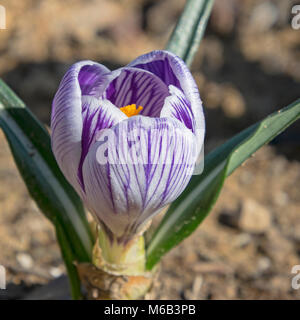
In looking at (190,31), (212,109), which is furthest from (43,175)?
(212,109)

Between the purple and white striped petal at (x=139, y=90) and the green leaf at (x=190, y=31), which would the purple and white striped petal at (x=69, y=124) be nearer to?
the purple and white striped petal at (x=139, y=90)

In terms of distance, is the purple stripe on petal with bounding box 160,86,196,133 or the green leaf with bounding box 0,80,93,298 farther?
the green leaf with bounding box 0,80,93,298

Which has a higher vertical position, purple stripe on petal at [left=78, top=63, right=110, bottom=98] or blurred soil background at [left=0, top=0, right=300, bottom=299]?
purple stripe on petal at [left=78, top=63, right=110, bottom=98]

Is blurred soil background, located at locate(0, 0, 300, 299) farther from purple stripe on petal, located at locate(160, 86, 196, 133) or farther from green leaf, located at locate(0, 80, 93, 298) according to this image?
purple stripe on petal, located at locate(160, 86, 196, 133)

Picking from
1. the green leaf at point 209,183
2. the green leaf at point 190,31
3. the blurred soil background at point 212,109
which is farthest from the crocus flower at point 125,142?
the blurred soil background at point 212,109

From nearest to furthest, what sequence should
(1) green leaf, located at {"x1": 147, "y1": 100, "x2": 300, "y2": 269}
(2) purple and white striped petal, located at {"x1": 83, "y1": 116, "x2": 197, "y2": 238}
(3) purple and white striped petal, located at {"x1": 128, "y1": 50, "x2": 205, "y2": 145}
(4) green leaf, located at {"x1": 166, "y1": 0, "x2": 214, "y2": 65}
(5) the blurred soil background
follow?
(2) purple and white striped petal, located at {"x1": 83, "y1": 116, "x2": 197, "y2": 238} → (3) purple and white striped petal, located at {"x1": 128, "y1": 50, "x2": 205, "y2": 145} → (1) green leaf, located at {"x1": 147, "y1": 100, "x2": 300, "y2": 269} → (4) green leaf, located at {"x1": 166, "y1": 0, "x2": 214, "y2": 65} → (5) the blurred soil background

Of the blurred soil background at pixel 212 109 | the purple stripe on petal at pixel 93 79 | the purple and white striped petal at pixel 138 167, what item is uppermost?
the purple stripe on petal at pixel 93 79

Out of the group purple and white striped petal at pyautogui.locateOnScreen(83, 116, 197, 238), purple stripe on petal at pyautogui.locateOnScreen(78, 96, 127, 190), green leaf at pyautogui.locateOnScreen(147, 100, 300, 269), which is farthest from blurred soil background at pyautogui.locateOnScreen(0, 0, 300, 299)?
purple stripe on petal at pyautogui.locateOnScreen(78, 96, 127, 190)
